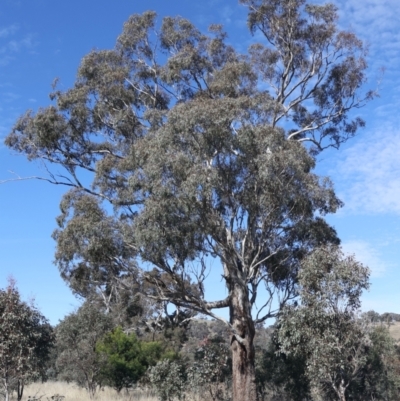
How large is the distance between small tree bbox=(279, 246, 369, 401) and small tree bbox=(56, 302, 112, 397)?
39.6 feet

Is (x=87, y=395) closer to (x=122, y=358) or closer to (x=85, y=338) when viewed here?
(x=122, y=358)

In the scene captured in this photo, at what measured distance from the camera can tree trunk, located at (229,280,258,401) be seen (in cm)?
1978

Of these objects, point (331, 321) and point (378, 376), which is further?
point (378, 376)

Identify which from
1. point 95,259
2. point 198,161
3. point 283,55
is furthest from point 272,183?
point 283,55

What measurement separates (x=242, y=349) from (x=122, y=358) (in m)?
6.89

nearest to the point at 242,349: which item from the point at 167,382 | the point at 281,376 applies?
the point at 167,382

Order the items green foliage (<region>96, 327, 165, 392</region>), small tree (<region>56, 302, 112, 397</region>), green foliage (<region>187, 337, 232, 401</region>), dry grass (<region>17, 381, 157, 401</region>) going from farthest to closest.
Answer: small tree (<region>56, 302, 112, 397</region>) < green foliage (<region>96, 327, 165, 392</region>) < dry grass (<region>17, 381, 157, 401</region>) < green foliage (<region>187, 337, 232, 401</region>)

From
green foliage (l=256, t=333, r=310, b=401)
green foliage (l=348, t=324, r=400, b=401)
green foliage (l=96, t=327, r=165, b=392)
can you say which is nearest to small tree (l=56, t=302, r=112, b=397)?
green foliage (l=96, t=327, r=165, b=392)

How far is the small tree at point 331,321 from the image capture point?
49.7ft

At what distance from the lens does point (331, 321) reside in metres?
15.2

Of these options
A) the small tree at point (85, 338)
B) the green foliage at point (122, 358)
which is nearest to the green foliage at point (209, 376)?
the green foliage at point (122, 358)

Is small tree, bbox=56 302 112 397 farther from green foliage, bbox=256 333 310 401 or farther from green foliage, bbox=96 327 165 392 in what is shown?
green foliage, bbox=256 333 310 401

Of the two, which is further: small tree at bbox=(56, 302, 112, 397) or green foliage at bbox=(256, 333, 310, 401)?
small tree at bbox=(56, 302, 112, 397)

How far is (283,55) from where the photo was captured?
2462 cm
